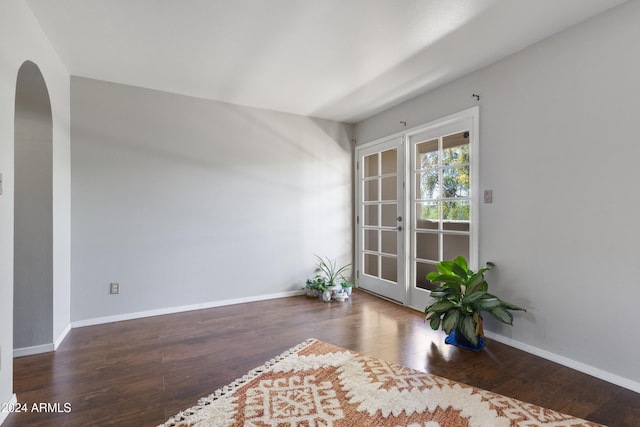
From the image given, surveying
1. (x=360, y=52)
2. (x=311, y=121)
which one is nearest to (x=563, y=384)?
(x=360, y=52)

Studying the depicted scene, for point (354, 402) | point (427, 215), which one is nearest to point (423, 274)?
point (427, 215)

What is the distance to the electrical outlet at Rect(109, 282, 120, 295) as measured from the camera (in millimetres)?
3254

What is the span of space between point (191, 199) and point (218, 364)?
6.46 feet

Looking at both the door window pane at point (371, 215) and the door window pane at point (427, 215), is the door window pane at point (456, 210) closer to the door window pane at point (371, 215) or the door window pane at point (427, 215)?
the door window pane at point (427, 215)

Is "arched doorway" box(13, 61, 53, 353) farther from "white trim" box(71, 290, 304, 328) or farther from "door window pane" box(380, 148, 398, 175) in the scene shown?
"door window pane" box(380, 148, 398, 175)

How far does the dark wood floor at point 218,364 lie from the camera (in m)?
1.83

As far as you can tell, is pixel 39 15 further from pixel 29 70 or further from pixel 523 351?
pixel 523 351

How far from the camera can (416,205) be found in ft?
12.2

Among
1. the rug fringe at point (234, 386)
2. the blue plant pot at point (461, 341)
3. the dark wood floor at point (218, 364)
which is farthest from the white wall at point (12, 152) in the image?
the blue plant pot at point (461, 341)

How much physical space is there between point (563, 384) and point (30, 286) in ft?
12.9

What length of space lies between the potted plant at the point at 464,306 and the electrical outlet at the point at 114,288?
10.1 feet

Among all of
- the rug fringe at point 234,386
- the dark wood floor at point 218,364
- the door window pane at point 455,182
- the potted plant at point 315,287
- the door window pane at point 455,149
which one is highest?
the door window pane at point 455,149

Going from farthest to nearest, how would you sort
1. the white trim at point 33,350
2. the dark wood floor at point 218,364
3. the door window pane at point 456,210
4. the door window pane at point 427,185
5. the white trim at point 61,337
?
the door window pane at point 427,185 → the door window pane at point 456,210 → the white trim at point 61,337 → the white trim at point 33,350 → the dark wood floor at point 218,364

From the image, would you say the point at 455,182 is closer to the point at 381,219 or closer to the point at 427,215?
the point at 427,215
